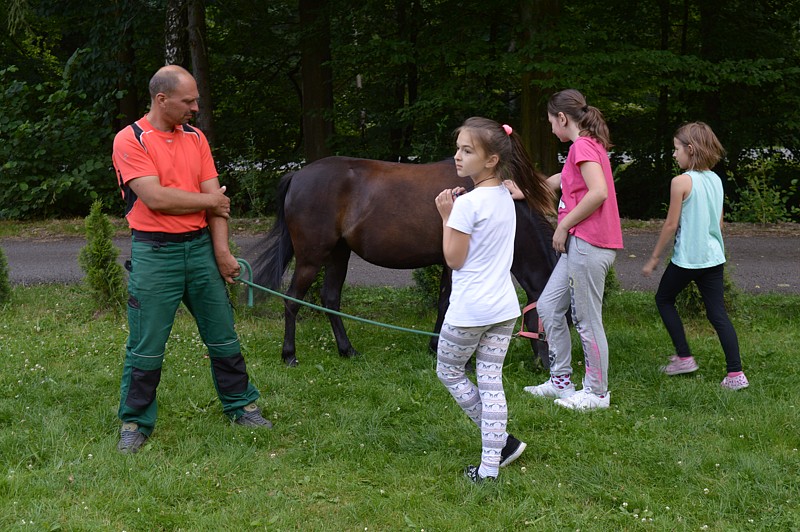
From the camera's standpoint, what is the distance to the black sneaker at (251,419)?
186 inches

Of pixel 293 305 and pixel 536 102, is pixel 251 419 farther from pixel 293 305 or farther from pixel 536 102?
pixel 536 102

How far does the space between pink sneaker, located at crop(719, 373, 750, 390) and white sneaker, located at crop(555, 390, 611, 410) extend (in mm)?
897

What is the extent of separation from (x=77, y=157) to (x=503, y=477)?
1414cm

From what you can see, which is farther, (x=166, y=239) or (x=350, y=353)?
(x=350, y=353)

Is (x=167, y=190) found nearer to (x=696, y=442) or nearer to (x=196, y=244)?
(x=196, y=244)

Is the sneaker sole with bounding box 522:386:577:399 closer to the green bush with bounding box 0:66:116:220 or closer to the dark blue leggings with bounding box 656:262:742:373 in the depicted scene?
the dark blue leggings with bounding box 656:262:742:373

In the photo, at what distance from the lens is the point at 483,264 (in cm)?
361

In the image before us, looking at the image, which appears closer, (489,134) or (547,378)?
(489,134)

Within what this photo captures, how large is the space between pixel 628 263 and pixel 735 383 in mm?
5226

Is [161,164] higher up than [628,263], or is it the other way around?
[161,164]

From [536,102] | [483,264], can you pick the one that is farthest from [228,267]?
[536,102]

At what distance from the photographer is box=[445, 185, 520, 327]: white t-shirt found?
3545 mm

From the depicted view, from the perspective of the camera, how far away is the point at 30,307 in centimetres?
809

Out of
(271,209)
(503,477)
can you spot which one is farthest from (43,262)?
(503,477)
